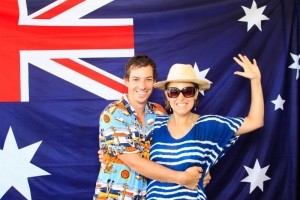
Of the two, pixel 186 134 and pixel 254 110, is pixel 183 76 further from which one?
pixel 254 110

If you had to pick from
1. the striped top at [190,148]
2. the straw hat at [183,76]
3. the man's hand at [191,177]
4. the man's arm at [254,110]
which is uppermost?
the straw hat at [183,76]

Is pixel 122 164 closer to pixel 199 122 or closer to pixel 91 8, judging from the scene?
pixel 199 122

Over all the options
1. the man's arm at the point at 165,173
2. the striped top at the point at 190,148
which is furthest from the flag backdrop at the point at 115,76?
the man's arm at the point at 165,173

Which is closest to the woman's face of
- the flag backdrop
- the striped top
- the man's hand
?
the striped top

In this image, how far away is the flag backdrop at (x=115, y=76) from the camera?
259 cm

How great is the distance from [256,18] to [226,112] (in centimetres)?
71

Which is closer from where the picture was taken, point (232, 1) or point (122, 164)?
point (122, 164)

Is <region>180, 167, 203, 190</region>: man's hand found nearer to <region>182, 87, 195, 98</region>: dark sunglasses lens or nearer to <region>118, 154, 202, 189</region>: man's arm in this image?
<region>118, 154, 202, 189</region>: man's arm

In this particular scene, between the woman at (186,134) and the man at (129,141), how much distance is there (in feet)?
0.20

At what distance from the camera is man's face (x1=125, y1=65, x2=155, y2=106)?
2.06 metres

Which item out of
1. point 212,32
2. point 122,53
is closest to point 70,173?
point 122,53

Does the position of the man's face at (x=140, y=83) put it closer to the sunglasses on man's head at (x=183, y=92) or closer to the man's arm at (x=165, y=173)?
the sunglasses on man's head at (x=183, y=92)

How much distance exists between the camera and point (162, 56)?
107 inches

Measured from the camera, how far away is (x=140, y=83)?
6.73ft
